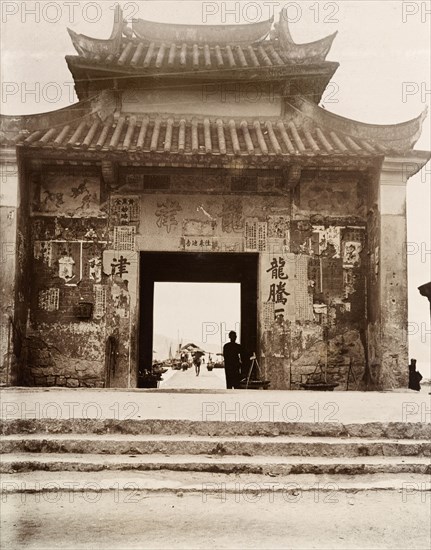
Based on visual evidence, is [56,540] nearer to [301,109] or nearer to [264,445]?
[264,445]

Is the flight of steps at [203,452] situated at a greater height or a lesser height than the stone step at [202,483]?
greater

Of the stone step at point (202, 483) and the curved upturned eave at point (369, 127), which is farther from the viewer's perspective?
the curved upturned eave at point (369, 127)

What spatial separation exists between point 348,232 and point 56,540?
7893 millimetres

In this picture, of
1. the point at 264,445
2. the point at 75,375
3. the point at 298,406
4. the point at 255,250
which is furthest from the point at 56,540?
the point at 255,250

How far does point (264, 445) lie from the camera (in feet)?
17.3

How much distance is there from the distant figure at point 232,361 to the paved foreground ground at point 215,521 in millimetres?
6352

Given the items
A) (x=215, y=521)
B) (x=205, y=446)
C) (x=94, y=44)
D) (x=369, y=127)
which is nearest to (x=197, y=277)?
(x=94, y=44)

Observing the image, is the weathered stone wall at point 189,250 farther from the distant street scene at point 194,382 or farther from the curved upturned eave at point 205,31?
the curved upturned eave at point 205,31

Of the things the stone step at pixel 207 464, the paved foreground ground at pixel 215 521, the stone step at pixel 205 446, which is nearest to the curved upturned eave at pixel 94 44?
the stone step at pixel 205 446

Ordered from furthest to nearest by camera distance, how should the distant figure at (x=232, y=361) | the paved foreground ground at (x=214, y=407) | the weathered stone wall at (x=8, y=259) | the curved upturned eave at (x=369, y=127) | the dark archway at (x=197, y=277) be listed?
1. the dark archway at (x=197, y=277)
2. the distant figure at (x=232, y=361)
3. the curved upturned eave at (x=369, y=127)
4. the weathered stone wall at (x=8, y=259)
5. the paved foreground ground at (x=214, y=407)

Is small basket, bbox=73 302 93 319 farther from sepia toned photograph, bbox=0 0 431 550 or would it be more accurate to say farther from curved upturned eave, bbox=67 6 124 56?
curved upturned eave, bbox=67 6 124 56

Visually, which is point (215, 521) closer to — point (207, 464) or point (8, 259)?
point (207, 464)

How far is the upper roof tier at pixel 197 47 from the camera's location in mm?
11531

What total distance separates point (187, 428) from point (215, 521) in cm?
159
